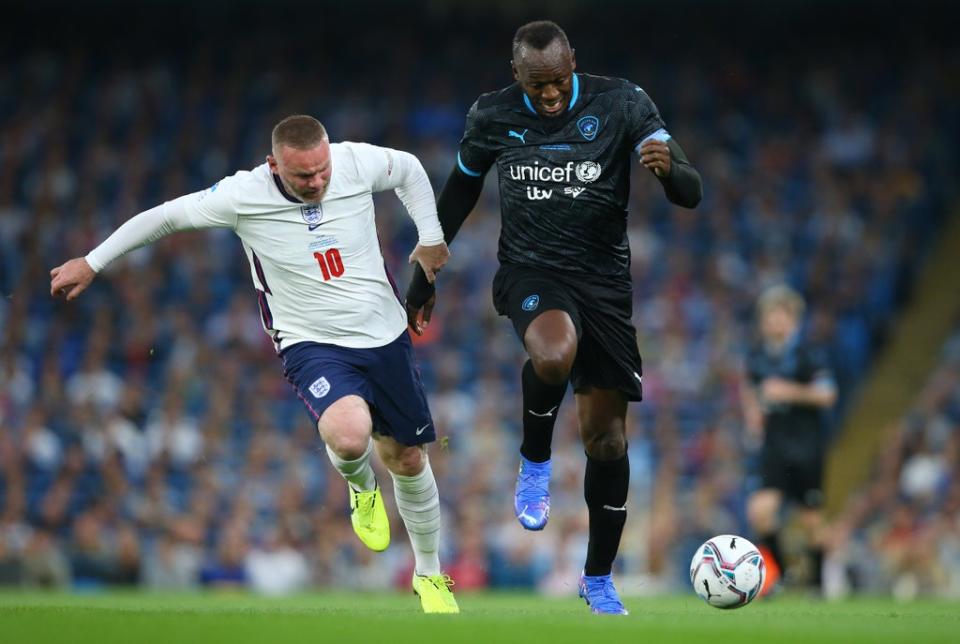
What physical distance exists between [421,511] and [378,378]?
821 mm

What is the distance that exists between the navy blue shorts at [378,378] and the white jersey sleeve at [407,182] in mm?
596

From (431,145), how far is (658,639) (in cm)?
1502

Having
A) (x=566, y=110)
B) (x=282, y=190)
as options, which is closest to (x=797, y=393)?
(x=566, y=110)

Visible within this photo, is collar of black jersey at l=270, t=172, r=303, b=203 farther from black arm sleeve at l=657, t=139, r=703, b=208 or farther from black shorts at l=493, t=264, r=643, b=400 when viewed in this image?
black arm sleeve at l=657, t=139, r=703, b=208

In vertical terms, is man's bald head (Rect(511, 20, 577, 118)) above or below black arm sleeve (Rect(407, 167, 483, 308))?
above

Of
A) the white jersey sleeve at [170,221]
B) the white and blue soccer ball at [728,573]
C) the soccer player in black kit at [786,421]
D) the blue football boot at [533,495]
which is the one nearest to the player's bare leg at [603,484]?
the blue football boot at [533,495]

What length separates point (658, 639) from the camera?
609 cm

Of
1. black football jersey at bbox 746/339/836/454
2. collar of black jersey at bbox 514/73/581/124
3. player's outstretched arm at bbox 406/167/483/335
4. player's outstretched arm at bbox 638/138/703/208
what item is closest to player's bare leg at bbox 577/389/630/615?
player's outstretched arm at bbox 406/167/483/335

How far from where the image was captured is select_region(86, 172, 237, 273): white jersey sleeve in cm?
779

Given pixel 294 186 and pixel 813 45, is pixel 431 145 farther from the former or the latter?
pixel 294 186

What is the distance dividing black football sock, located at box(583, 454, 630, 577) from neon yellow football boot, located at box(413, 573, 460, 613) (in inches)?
29.9

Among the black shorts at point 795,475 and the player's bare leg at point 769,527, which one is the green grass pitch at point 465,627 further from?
the black shorts at point 795,475

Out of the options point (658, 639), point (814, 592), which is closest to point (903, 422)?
point (814, 592)

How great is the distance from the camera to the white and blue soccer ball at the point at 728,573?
796cm
